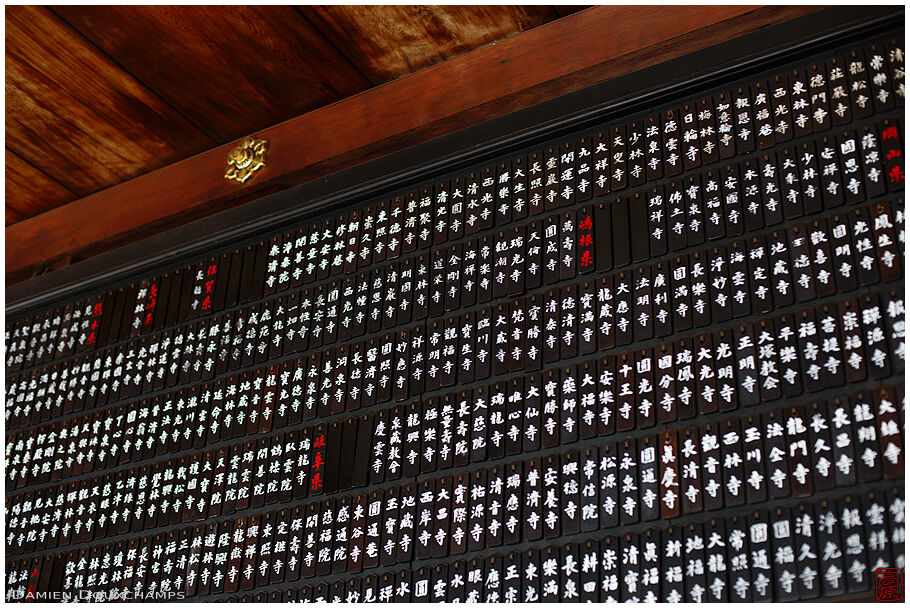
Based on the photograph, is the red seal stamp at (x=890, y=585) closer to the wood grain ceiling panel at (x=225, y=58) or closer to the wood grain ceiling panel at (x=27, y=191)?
the wood grain ceiling panel at (x=225, y=58)

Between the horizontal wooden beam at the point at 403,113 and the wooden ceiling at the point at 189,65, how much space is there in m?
0.06

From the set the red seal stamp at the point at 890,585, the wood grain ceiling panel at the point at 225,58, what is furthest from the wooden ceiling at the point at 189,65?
the red seal stamp at the point at 890,585

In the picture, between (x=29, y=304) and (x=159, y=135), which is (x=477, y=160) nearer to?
(x=159, y=135)

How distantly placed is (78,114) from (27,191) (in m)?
0.52

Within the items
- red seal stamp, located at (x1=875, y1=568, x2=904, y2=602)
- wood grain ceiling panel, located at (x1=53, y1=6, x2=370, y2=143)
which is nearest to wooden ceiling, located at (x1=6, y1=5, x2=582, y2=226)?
wood grain ceiling panel, located at (x1=53, y1=6, x2=370, y2=143)

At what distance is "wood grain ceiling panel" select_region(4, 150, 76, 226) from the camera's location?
3441 mm

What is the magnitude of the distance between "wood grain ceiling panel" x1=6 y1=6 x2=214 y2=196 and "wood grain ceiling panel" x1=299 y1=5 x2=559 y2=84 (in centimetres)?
68

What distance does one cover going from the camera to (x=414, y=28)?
2.86 metres

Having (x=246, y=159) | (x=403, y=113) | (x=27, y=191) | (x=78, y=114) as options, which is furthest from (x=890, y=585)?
(x=27, y=191)

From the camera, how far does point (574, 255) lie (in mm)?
2375

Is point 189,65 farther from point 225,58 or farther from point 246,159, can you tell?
point 246,159

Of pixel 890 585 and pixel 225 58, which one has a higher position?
pixel 225 58

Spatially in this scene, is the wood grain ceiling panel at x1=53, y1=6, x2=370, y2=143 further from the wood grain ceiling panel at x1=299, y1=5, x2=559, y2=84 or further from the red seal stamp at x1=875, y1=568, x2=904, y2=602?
the red seal stamp at x1=875, y1=568, x2=904, y2=602

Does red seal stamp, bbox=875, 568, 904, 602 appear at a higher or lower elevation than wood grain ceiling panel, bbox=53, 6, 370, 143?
lower
